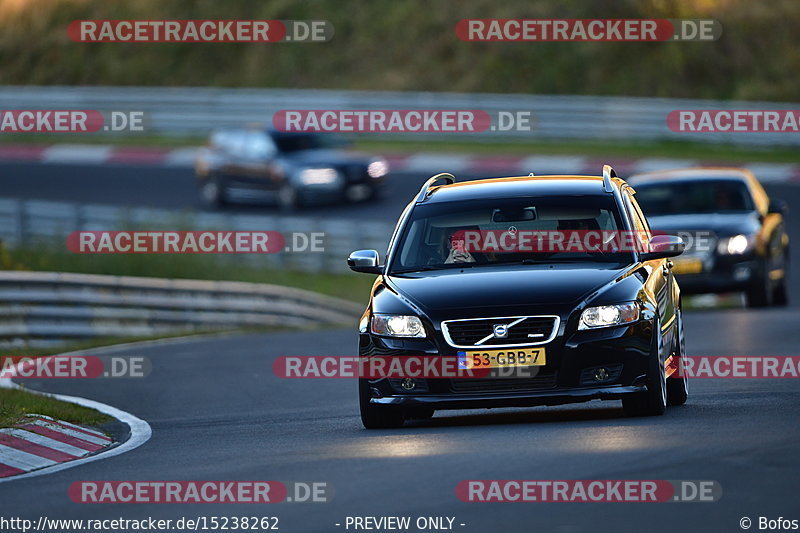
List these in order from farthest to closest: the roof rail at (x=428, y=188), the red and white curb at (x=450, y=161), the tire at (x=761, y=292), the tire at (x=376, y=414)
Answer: the red and white curb at (x=450, y=161)
the tire at (x=761, y=292)
the roof rail at (x=428, y=188)
the tire at (x=376, y=414)

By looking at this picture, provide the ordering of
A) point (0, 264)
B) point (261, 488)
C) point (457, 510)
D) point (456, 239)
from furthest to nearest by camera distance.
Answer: point (0, 264) → point (456, 239) → point (261, 488) → point (457, 510)

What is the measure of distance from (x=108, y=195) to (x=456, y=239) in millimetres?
27303

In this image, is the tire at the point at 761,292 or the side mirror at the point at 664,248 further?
the tire at the point at 761,292

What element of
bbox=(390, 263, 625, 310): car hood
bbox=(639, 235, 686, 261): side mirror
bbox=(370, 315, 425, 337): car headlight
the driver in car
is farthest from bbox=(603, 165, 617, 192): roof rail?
bbox=(370, 315, 425, 337): car headlight

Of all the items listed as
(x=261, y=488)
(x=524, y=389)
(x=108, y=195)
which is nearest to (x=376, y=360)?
(x=524, y=389)

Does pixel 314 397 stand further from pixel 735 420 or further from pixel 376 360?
pixel 735 420

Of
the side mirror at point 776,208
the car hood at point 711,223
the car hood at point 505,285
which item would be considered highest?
the side mirror at point 776,208

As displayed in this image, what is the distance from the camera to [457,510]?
8.18 meters

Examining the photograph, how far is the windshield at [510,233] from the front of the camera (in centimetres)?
1181

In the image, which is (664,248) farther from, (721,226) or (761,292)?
(761,292)

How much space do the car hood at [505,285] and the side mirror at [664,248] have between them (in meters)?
0.38

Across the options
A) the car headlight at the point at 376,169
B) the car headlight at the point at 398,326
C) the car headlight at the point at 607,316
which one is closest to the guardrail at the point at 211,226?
the car headlight at the point at 376,169

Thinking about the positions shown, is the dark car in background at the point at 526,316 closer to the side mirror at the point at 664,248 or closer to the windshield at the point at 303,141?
the side mirror at the point at 664,248

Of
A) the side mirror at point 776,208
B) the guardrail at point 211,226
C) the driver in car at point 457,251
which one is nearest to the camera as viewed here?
the driver in car at point 457,251
